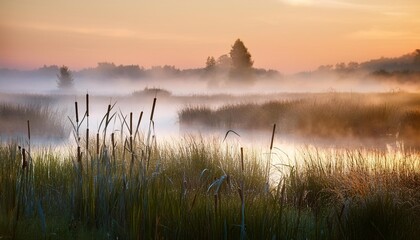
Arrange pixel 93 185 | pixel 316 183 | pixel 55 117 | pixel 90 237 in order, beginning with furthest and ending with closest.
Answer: pixel 55 117 < pixel 316 183 < pixel 93 185 < pixel 90 237

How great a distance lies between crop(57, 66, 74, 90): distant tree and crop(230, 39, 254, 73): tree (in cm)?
2010

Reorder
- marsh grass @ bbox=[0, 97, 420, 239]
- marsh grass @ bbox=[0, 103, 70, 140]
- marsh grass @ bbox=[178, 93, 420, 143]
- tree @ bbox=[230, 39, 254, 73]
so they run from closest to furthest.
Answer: marsh grass @ bbox=[0, 97, 420, 239]
marsh grass @ bbox=[0, 103, 70, 140]
marsh grass @ bbox=[178, 93, 420, 143]
tree @ bbox=[230, 39, 254, 73]

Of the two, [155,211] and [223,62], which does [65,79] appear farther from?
[155,211]

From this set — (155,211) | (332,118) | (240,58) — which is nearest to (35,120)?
(332,118)

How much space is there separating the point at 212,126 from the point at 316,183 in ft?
55.7

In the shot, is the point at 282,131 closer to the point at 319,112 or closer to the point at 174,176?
the point at 319,112

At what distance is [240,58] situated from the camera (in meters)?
60.8

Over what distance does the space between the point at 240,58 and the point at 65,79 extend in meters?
21.7

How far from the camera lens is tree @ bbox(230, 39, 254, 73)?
6006 centimetres

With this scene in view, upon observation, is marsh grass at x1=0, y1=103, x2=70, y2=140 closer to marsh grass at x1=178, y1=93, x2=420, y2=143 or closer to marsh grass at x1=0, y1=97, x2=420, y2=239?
marsh grass at x1=178, y1=93, x2=420, y2=143

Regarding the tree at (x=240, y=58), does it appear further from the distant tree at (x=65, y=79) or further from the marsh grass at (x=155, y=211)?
the marsh grass at (x=155, y=211)

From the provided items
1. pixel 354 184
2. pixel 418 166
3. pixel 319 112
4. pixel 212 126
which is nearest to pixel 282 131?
pixel 319 112

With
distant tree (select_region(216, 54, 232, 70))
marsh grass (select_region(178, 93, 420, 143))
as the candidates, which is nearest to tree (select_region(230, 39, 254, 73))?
distant tree (select_region(216, 54, 232, 70))

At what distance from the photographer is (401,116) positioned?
2239cm
